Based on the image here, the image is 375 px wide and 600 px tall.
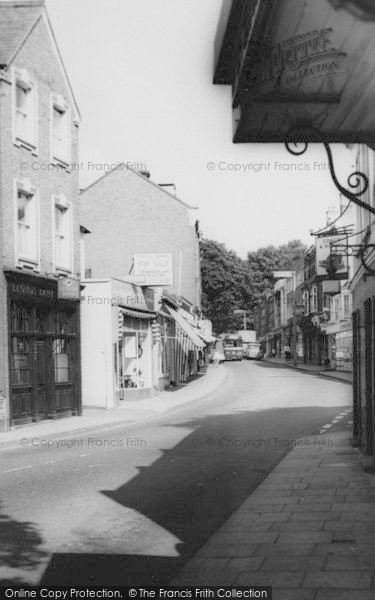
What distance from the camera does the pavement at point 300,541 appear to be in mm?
5867

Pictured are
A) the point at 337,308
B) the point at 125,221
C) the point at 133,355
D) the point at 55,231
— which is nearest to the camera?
the point at 55,231

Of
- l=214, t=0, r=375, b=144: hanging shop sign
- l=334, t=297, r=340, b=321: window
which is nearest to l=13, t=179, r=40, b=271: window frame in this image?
l=214, t=0, r=375, b=144: hanging shop sign

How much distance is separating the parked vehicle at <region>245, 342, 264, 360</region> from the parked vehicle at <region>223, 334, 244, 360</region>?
5332mm

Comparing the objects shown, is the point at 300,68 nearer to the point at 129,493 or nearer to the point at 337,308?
the point at 129,493

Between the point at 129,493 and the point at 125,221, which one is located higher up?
the point at 125,221

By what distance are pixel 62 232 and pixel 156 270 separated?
8.88m

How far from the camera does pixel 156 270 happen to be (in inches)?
1287

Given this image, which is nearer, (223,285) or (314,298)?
(314,298)

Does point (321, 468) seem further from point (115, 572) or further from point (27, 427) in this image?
point (27, 427)

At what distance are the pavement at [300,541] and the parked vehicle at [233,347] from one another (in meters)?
78.3

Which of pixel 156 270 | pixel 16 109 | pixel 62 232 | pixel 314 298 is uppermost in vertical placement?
pixel 16 109

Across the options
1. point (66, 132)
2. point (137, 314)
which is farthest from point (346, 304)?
point (66, 132)

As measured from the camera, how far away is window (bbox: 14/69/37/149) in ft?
69.9

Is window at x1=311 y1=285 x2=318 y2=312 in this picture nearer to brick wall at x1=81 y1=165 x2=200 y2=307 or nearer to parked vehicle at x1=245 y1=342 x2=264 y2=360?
brick wall at x1=81 y1=165 x2=200 y2=307
